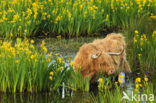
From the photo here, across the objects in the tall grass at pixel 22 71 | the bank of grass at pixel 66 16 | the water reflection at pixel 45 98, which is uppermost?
the bank of grass at pixel 66 16

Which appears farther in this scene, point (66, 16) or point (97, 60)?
point (66, 16)

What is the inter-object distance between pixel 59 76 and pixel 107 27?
5.56m

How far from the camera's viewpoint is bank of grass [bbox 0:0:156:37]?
11.0 metres

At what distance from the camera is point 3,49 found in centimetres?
696

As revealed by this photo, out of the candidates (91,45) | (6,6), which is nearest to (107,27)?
(6,6)

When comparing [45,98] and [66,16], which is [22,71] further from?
[66,16]

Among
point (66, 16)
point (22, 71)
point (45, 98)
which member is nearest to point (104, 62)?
point (45, 98)

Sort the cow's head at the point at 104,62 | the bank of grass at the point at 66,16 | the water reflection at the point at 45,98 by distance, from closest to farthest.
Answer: the water reflection at the point at 45,98, the cow's head at the point at 104,62, the bank of grass at the point at 66,16

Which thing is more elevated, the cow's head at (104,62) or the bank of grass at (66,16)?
the bank of grass at (66,16)

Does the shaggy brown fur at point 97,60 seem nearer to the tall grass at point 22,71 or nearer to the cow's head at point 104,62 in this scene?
the cow's head at point 104,62

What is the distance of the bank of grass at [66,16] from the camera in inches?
432

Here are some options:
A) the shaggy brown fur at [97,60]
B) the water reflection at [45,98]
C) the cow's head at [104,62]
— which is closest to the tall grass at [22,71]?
the water reflection at [45,98]

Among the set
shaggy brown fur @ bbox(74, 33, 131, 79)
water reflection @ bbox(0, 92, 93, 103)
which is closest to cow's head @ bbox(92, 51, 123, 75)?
shaggy brown fur @ bbox(74, 33, 131, 79)

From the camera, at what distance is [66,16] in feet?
37.3
